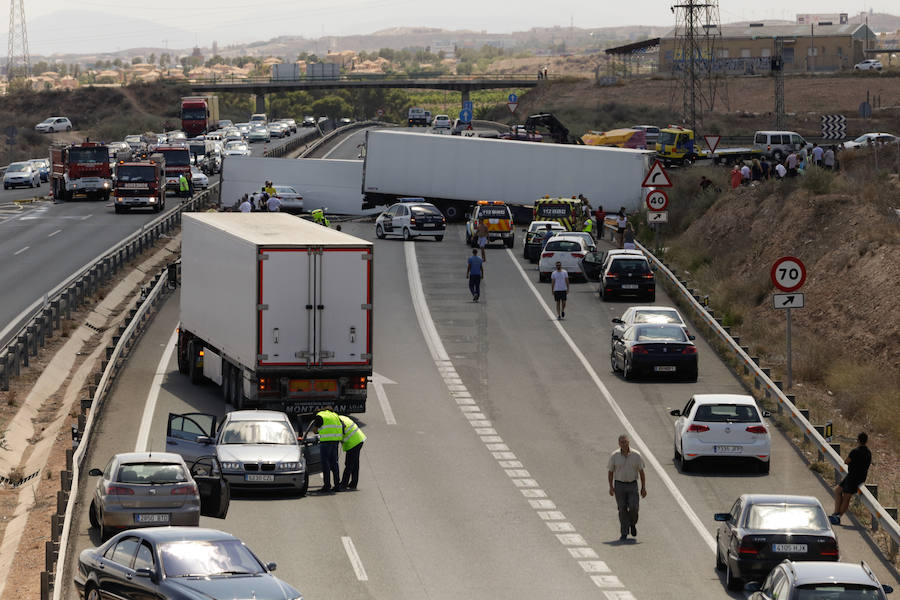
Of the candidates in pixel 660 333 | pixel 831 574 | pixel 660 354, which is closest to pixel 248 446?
pixel 831 574

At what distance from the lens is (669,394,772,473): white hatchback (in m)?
24.8

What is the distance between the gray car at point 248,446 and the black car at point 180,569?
21.7ft

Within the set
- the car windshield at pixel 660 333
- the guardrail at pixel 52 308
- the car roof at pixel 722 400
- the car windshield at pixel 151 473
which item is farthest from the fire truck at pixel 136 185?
the car windshield at pixel 151 473

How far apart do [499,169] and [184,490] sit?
4273cm

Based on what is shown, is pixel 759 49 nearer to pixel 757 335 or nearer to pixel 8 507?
pixel 757 335

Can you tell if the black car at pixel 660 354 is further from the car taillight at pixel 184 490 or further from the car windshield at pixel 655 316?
the car taillight at pixel 184 490

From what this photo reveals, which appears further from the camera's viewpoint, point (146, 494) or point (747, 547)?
point (146, 494)

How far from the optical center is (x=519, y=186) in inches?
2408

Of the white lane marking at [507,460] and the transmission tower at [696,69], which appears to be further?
the transmission tower at [696,69]

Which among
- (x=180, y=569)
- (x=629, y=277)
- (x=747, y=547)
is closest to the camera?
(x=180, y=569)

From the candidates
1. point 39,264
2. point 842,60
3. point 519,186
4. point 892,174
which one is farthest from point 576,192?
point 842,60

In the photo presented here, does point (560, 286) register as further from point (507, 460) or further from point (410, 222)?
point (410, 222)

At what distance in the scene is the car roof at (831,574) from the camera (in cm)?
1414

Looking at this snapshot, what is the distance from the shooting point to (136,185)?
220ft
